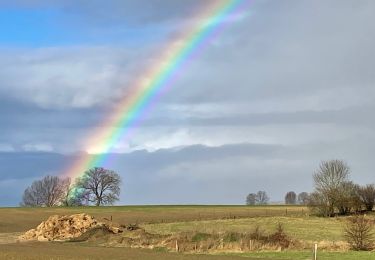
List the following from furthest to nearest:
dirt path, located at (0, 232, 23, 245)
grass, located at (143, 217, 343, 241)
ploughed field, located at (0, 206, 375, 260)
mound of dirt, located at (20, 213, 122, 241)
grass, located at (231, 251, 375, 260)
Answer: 1. mound of dirt, located at (20, 213, 122, 241)
2. grass, located at (143, 217, 343, 241)
3. dirt path, located at (0, 232, 23, 245)
4. ploughed field, located at (0, 206, 375, 260)
5. grass, located at (231, 251, 375, 260)

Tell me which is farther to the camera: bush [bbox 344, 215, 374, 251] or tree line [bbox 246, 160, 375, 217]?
tree line [bbox 246, 160, 375, 217]

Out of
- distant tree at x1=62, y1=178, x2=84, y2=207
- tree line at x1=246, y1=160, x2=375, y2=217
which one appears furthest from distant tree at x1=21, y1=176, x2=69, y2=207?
tree line at x1=246, y1=160, x2=375, y2=217

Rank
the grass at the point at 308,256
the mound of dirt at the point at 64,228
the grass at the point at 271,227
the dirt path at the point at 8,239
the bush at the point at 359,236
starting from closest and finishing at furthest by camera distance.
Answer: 1. the grass at the point at 308,256
2. the bush at the point at 359,236
3. the dirt path at the point at 8,239
4. the grass at the point at 271,227
5. the mound of dirt at the point at 64,228

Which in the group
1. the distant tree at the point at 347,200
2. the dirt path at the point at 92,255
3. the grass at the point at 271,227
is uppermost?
the distant tree at the point at 347,200

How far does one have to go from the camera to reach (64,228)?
84.8m

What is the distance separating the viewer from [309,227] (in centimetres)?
9344

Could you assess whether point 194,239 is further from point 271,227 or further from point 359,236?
point 271,227

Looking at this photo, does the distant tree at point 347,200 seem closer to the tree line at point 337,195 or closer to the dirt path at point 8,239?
the tree line at point 337,195

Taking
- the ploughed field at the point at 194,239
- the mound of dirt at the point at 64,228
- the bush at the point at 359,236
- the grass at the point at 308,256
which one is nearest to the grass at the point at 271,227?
the ploughed field at the point at 194,239

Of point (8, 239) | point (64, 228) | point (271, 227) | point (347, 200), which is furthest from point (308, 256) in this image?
point (347, 200)

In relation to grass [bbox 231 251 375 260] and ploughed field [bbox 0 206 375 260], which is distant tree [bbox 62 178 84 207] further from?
grass [bbox 231 251 375 260]

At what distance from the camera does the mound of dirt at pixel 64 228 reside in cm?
8075

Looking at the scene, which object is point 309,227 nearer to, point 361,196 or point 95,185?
point 361,196

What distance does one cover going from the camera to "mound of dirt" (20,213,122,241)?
80750 mm
